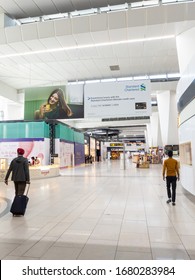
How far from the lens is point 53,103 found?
10.5 metres

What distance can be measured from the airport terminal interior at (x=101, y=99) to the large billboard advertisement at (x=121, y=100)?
1.6 inches

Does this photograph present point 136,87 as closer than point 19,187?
No

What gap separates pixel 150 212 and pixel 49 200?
9.85ft

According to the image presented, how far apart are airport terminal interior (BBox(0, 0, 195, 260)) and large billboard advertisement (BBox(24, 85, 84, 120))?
45mm

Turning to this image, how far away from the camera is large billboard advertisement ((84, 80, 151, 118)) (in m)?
9.48

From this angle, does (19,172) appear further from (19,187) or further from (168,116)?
(168,116)

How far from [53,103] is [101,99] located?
87.9 inches

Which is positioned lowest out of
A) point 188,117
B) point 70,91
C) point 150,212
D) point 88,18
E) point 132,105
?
point 150,212

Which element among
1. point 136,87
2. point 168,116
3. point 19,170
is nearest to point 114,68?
point 136,87

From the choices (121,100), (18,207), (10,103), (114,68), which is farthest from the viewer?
(10,103)

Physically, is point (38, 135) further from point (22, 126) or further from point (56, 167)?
point (56, 167)

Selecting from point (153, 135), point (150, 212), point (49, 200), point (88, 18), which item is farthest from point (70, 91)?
point (153, 135)
